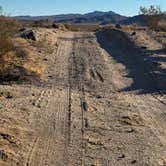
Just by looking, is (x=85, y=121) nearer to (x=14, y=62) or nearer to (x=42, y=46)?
(x=14, y=62)

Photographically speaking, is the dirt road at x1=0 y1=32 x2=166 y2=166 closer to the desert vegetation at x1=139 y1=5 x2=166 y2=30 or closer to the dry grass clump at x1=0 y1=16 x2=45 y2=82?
the dry grass clump at x1=0 y1=16 x2=45 y2=82

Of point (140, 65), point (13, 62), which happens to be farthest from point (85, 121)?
point (140, 65)

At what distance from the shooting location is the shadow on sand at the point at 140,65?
23.0 m

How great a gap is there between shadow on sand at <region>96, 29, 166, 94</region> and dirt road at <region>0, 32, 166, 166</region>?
122 mm

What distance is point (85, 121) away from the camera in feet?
52.1

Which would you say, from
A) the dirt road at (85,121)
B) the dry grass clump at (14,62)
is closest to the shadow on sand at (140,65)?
the dirt road at (85,121)

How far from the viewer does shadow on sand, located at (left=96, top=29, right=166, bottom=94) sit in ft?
75.3

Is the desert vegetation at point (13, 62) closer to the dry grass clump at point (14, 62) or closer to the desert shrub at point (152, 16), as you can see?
the dry grass clump at point (14, 62)

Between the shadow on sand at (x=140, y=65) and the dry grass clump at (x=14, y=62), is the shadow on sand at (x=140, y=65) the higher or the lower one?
the lower one

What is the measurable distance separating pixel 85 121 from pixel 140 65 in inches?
564

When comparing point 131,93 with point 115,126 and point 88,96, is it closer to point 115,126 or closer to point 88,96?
point 88,96

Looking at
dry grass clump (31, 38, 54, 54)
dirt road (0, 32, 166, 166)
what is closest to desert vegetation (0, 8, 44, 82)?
dirt road (0, 32, 166, 166)

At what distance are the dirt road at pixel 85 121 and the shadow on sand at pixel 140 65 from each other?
0.12 meters

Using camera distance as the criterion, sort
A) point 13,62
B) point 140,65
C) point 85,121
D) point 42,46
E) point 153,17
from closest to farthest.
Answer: point 85,121, point 13,62, point 140,65, point 42,46, point 153,17
